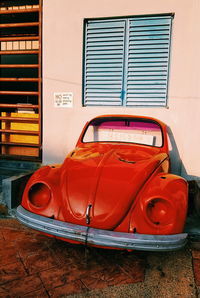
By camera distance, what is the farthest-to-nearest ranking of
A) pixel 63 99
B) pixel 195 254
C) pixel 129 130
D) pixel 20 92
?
pixel 20 92
pixel 63 99
pixel 129 130
pixel 195 254

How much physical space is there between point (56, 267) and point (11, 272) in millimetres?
389

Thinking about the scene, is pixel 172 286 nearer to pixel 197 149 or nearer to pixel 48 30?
pixel 197 149

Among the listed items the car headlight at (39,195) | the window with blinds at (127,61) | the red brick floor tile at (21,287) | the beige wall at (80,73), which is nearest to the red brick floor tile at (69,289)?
the red brick floor tile at (21,287)

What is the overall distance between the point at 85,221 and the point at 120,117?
6.35ft

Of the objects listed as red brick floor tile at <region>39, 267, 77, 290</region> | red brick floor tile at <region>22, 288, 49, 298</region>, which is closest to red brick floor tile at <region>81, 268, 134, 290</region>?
red brick floor tile at <region>39, 267, 77, 290</region>

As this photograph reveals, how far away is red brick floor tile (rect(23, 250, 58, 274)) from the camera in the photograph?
2121 millimetres

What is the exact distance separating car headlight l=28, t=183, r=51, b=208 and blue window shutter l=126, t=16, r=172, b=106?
2.67 m

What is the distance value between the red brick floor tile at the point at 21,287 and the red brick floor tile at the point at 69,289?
0.39 ft

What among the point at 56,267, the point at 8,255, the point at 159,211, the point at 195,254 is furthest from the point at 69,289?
the point at 195,254

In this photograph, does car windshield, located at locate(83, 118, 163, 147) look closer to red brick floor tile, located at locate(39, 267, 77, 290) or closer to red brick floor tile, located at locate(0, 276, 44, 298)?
red brick floor tile, located at locate(39, 267, 77, 290)

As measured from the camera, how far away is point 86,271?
2.11m

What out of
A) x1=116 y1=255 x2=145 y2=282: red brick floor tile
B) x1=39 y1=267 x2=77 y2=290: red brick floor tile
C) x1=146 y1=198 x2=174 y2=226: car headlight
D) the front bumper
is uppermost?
x1=146 y1=198 x2=174 y2=226: car headlight

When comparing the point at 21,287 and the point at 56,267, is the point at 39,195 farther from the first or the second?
the point at 21,287

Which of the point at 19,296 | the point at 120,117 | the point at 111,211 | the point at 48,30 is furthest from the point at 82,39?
the point at 19,296
